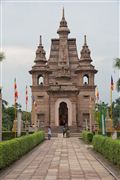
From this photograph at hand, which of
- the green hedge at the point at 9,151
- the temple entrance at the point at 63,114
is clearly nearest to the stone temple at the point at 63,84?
the temple entrance at the point at 63,114

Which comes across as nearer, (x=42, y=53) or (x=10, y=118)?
(x=42, y=53)

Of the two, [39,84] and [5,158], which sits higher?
[39,84]

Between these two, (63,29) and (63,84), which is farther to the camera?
(63,29)

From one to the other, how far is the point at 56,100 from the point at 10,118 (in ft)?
88.6

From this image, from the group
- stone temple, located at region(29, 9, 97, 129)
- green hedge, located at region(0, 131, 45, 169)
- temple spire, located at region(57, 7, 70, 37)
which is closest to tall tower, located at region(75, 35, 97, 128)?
stone temple, located at region(29, 9, 97, 129)

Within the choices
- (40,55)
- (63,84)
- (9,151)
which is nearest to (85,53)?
(40,55)

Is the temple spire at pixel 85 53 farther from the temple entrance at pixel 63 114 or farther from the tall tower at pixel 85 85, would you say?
the temple entrance at pixel 63 114

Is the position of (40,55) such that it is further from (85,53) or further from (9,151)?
(9,151)

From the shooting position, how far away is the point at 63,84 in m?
65.1

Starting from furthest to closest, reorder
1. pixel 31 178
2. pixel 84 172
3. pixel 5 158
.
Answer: pixel 5 158, pixel 84 172, pixel 31 178

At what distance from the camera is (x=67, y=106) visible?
64.9 meters

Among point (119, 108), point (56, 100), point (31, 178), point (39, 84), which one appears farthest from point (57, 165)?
point (119, 108)

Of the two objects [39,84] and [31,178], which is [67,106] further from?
[31,178]

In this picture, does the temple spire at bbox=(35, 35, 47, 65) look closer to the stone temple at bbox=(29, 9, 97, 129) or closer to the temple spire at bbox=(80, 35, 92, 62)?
the stone temple at bbox=(29, 9, 97, 129)
